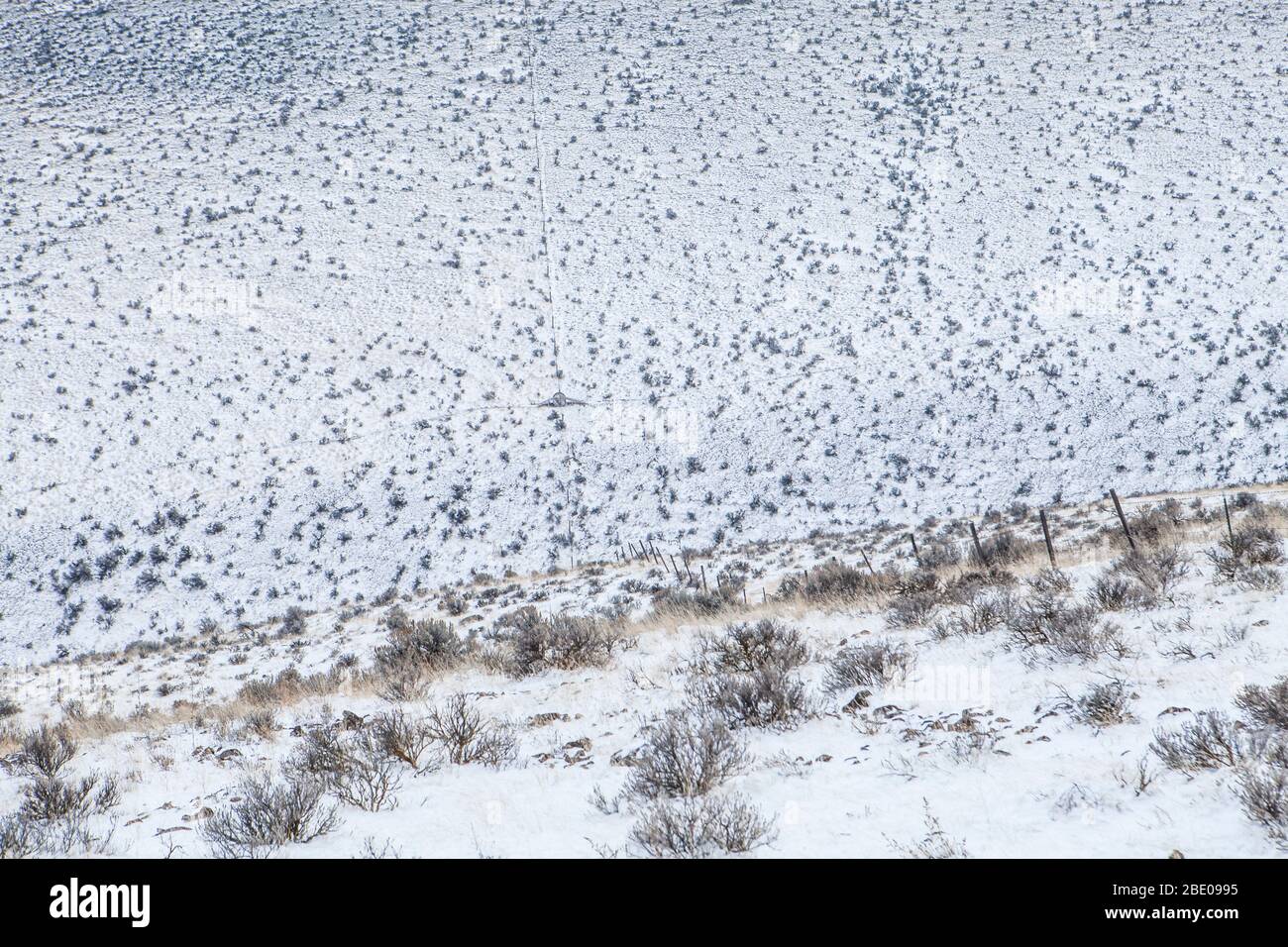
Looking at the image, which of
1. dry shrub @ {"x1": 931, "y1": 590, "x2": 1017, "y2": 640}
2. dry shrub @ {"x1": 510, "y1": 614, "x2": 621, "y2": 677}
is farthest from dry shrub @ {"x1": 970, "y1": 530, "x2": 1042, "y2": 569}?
dry shrub @ {"x1": 510, "y1": 614, "x2": 621, "y2": 677}

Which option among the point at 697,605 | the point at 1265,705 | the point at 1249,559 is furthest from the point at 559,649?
the point at 1249,559

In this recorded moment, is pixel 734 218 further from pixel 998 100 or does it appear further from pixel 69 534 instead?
pixel 69 534

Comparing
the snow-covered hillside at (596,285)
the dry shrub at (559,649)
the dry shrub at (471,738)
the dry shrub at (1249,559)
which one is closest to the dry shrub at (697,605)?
the dry shrub at (559,649)

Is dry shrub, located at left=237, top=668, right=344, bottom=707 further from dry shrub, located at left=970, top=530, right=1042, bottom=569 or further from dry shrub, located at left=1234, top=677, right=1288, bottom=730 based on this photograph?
dry shrub, located at left=970, top=530, right=1042, bottom=569

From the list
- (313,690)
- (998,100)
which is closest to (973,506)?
(313,690)

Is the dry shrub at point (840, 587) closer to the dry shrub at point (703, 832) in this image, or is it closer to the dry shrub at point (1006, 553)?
the dry shrub at point (1006, 553)

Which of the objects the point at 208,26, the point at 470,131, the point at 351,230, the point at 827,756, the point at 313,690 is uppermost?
the point at 208,26
